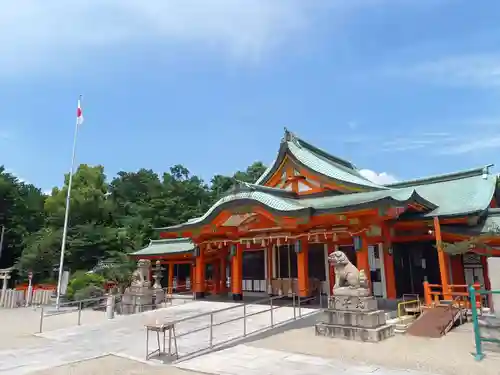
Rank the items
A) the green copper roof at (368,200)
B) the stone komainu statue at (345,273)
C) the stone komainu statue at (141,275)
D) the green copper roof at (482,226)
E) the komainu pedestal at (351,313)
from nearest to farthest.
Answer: the komainu pedestal at (351,313)
the stone komainu statue at (345,273)
the green copper roof at (368,200)
the green copper roof at (482,226)
the stone komainu statue at (141,275)

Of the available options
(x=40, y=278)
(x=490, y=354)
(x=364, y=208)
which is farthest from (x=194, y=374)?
(x=40, y=278)

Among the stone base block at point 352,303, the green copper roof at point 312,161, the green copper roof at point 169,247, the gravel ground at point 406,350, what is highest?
the green copper roof at point 312,161

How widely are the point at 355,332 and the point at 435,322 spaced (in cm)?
242

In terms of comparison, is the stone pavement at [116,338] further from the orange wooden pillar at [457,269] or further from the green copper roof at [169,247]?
the green copper roof at [169,247]

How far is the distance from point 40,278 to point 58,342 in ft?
72.6

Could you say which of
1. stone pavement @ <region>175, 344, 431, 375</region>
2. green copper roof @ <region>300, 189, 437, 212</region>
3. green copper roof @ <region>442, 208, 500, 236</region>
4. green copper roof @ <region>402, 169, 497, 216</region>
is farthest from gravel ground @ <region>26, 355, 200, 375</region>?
green copper roof @ <region>402, 169, 497, 216</region>

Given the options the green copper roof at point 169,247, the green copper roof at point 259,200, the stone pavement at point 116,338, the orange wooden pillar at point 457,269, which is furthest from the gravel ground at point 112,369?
the green copper roof at point 169,247

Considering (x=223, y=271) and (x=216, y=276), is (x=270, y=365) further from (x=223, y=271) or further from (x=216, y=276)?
(x=216, y=276)

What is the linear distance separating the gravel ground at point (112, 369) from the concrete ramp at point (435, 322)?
247 inches

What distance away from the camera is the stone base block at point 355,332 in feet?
31.6

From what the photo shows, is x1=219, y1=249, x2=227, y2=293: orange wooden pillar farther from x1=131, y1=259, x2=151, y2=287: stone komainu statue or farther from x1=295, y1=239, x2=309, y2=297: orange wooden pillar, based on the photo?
x1=295, y1=239, x2=309, y2=297: orange wooden pillar

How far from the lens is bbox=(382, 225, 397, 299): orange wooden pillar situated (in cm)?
1500

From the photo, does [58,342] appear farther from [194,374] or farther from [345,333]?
[345,333]

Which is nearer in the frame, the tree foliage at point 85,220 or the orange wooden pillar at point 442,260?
the orange wooden pillar at point 442,260
